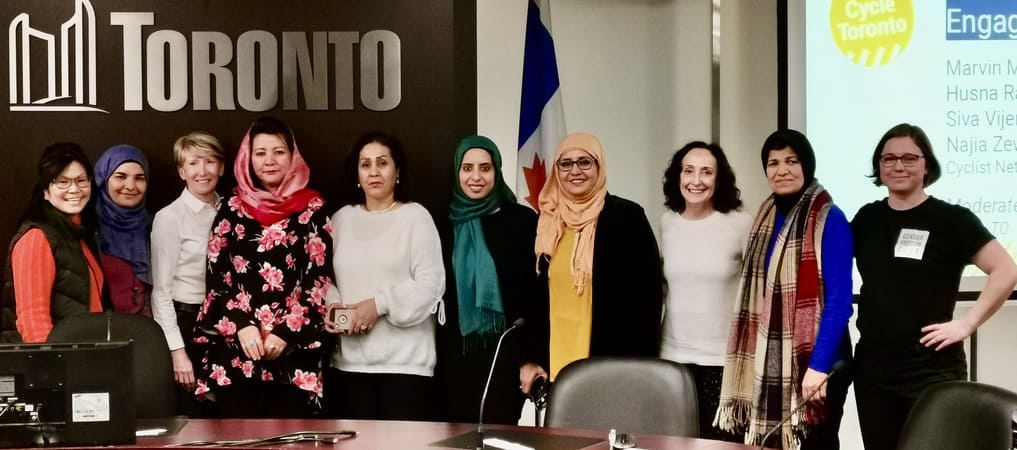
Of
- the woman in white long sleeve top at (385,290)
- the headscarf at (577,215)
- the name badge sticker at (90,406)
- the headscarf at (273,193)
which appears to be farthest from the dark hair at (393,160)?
the name badge sticker at (90,406)

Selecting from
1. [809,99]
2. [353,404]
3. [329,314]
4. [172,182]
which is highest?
[809,99]

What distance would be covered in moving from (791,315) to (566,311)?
80cm

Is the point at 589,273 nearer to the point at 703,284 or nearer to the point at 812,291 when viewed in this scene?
the point at 703,284

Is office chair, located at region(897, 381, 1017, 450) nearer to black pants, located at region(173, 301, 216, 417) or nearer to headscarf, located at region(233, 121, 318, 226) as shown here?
headscarf, located at region(233, 121, 318, 226)

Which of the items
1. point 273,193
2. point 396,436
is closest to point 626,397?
point 396,436

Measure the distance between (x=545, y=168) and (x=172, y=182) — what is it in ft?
5.20

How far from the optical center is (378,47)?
477 cm

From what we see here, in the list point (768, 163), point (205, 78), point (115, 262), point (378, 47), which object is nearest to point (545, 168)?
point (378, 47)

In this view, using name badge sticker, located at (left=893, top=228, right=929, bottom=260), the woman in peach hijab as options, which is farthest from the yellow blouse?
name badge sticker, located at (left=893, top=228, right=929, bottom=260)

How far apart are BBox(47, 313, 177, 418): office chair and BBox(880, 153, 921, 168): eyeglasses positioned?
239 centimetres

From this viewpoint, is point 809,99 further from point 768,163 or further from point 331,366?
point 331,366

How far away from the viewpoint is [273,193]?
4.20 metres

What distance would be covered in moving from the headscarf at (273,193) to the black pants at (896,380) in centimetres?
213

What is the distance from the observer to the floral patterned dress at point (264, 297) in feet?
13.3
